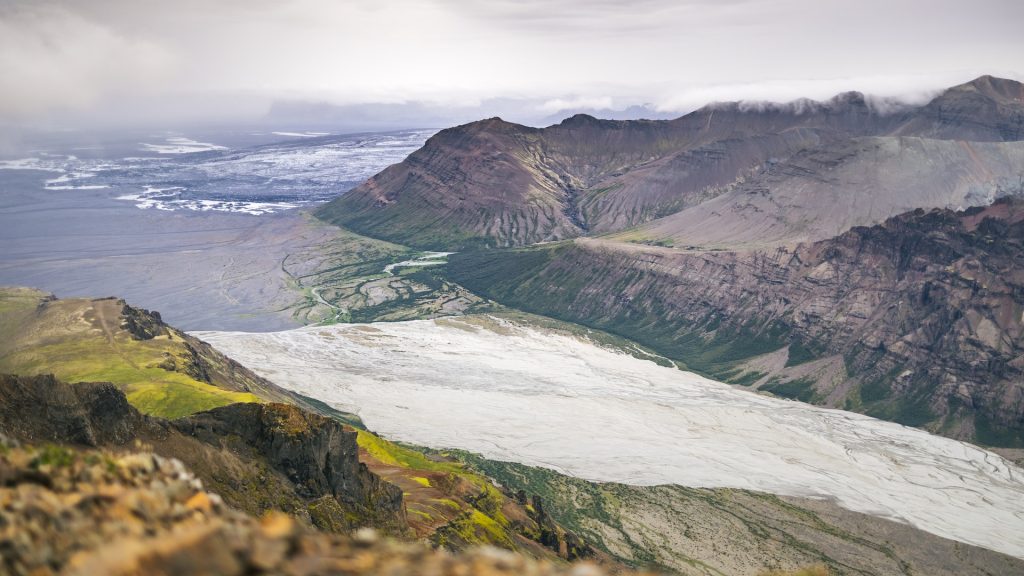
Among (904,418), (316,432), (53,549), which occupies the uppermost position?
(53,549)

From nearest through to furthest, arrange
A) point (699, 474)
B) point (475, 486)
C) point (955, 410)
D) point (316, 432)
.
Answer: point (316, 432)
point (475, 486)
point (699, 474)
point (955, 410)

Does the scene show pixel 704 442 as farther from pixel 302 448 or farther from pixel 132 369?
pixel 302 448

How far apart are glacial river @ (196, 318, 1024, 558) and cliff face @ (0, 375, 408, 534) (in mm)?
82165

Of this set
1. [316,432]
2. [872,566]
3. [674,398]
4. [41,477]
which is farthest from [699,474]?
[41,477]

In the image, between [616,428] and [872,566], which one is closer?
[872,566]

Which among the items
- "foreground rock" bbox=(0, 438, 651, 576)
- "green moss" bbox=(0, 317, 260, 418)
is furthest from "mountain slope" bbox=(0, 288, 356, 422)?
"foreground rock" bbox=(0, 438, 651, 576)

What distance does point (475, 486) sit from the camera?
86438 mm

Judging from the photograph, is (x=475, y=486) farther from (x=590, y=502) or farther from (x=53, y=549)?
(x=53, y=549)

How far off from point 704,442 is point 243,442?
12461 cm

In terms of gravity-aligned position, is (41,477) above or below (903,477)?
above

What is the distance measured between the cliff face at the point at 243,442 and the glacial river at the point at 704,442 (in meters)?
82.2

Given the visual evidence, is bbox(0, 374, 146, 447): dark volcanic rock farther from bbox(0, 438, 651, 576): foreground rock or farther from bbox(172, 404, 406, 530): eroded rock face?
bbox(0, 438, 651, 576): foreground rock

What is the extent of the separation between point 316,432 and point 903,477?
134 m

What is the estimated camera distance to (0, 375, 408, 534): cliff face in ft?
145
